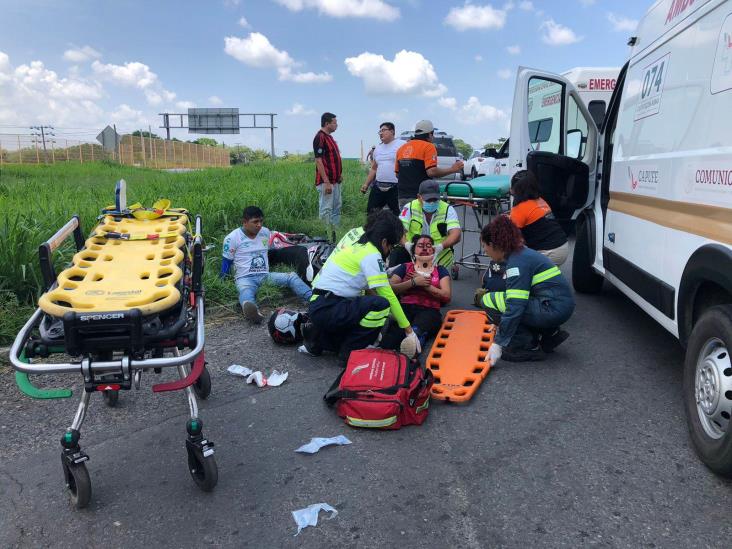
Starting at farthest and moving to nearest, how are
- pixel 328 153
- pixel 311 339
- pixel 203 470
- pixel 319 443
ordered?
pixel 328 153, pixel 311 339, pixel 319 443, pixel 203 470

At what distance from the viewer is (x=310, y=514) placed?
2.55m

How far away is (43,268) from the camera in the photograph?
2676mm

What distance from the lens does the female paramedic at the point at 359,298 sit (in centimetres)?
412

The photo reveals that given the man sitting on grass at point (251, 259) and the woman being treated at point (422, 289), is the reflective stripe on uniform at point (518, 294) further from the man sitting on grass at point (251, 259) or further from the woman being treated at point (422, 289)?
the man sitting on grass at point (251, 259)

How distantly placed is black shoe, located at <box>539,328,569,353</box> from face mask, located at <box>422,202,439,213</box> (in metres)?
2.09

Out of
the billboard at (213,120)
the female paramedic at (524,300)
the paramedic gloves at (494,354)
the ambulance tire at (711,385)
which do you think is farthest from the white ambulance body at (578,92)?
the billboard at (213,120)

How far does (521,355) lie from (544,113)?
12.8 feet

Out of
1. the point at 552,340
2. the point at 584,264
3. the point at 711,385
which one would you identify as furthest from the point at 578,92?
the point at 711,385

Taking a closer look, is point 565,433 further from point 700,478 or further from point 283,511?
point 283,511

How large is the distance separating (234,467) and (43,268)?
1.38 m

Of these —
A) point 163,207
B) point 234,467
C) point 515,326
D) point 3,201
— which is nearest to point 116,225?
point 163,207

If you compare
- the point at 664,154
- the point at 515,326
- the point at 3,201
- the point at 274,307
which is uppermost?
the point at 664,154

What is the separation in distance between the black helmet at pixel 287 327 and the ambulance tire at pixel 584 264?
2927 millimetres

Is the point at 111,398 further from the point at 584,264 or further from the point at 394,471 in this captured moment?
the point at 584,264
